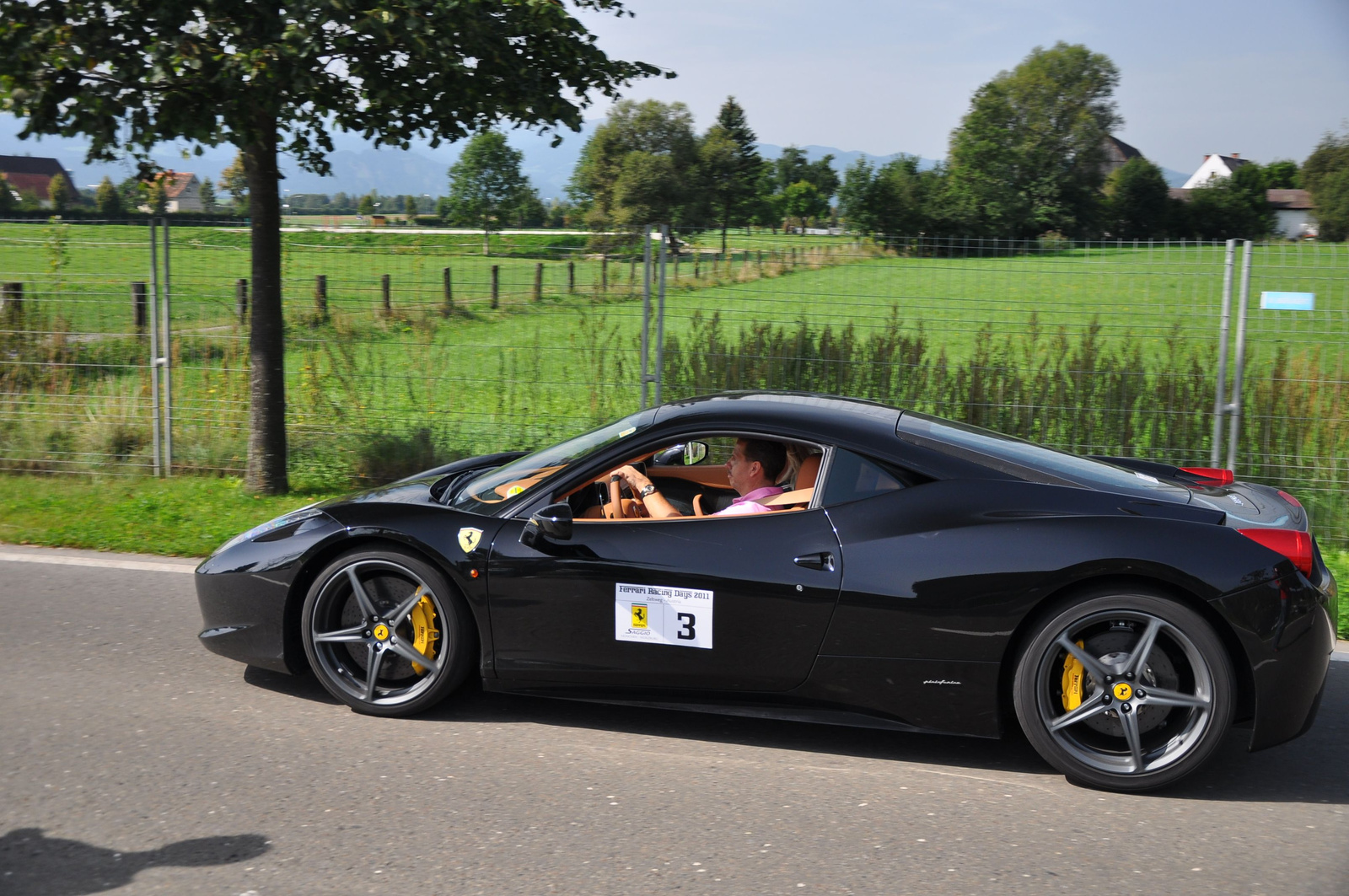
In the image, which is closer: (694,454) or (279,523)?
(279,523)

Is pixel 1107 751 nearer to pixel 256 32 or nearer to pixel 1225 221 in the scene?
pixel 256 32

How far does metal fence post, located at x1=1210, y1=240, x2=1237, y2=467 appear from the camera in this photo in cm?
799

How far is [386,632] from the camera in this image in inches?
177

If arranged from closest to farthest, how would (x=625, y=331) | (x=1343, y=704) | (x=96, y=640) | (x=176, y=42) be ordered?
(x=1343, y=704) < (x=96, y=640) < (x=176, y=42) < (x=625, y=331)

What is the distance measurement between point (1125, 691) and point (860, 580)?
0.97 meters

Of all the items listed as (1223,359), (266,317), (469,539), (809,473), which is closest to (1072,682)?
(809,473)

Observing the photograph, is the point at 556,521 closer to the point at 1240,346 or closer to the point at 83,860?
the point at 83,860

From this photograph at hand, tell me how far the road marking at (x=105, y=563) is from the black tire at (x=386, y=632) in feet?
8.98

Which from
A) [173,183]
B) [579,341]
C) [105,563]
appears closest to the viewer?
[105,563]

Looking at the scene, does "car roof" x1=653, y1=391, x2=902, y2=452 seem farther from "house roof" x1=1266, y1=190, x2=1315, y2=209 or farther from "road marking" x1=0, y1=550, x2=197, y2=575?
"house roof" x1=1266, y1=190, x2=1315, y2=209

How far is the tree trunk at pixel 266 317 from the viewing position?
8.53m

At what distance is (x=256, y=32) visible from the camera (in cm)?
729

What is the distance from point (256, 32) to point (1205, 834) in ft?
22.8

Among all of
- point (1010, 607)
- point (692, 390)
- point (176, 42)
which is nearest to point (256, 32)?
point (176, 42)
